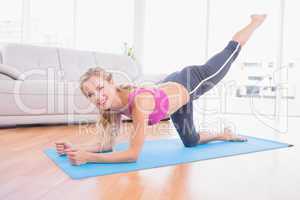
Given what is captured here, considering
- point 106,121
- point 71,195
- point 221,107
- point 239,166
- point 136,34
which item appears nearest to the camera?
point 71,195

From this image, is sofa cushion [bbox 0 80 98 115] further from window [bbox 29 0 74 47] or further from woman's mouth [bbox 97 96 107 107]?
window [bbox 29 0 74 47]

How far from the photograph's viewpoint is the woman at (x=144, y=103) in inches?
49.6

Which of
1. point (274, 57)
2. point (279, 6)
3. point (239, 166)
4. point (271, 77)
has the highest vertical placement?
point (279, 6)

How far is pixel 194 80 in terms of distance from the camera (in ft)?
5.91

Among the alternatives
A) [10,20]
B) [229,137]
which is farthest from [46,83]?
[10,20]

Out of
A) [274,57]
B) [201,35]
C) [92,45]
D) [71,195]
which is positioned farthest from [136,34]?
[71,195]

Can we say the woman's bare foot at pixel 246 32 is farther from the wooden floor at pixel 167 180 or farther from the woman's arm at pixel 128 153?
the woman's arm at pixel 128 153

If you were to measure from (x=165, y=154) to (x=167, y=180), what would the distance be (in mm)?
456

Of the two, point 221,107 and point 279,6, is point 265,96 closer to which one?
point 221,107

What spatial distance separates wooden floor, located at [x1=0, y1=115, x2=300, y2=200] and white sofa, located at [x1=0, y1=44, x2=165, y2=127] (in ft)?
2.65

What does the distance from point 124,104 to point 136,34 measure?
11.9ft

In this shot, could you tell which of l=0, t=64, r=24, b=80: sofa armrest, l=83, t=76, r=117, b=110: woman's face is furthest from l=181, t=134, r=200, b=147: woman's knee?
l=0, t=64, r=24, b=80: sofa armrest

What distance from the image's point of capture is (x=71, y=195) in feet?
2.97

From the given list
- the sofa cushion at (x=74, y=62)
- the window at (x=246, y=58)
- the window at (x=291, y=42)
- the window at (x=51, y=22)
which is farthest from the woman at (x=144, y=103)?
the window at (x=51, y=22)
